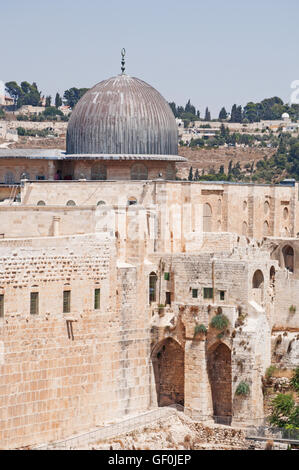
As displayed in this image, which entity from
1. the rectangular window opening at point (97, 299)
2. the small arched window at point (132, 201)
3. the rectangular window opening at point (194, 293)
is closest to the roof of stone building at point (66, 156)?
the small arched window at point (132, 201)

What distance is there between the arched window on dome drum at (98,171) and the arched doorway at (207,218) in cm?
344

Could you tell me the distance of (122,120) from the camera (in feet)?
131

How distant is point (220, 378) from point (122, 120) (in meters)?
9.36

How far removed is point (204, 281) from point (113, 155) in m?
6.39

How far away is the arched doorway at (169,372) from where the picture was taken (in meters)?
35.9

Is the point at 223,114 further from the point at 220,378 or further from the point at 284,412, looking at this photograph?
the point at 284,412

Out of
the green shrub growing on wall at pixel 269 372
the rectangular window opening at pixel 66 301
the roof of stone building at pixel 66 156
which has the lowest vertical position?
the green shrub growing on wall at pixel 269 372

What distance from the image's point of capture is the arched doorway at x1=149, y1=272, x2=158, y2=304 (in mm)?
36125

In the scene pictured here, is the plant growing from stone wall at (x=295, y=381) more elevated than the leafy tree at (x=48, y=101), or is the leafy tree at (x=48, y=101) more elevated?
the leafy tree at (x=48, y=101)

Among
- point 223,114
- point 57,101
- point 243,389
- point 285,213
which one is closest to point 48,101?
point 57,101

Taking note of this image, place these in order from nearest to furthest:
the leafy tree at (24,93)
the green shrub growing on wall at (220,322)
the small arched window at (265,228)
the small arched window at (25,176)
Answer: the green shrub growing on wall at (220,322)
the small arched window at (25,176)
the small arched window at (265,228)
the leafy tree at (24,93)

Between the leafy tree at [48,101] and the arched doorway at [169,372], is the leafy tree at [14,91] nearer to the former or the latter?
the leafy tree at [48,101]

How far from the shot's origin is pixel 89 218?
117ft

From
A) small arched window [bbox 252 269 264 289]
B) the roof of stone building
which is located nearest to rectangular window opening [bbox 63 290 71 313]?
small arched window [bbox 252 269 264 289]
